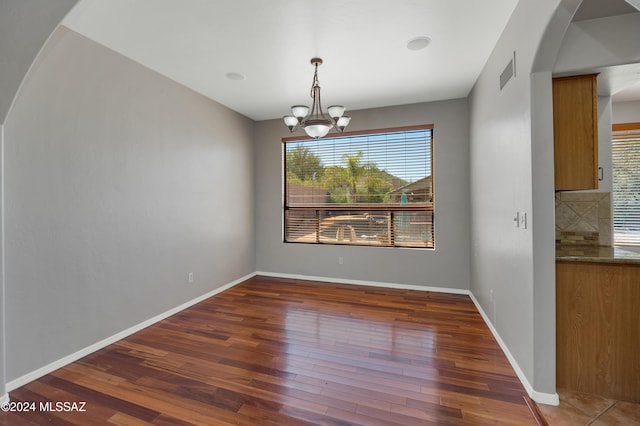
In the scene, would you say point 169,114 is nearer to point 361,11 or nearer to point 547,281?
point 361,11

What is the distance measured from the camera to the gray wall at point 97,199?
2123mm

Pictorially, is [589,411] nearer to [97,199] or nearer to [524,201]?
[524,201]

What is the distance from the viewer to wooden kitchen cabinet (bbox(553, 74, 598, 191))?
1.96 m

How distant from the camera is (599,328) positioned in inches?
74.2

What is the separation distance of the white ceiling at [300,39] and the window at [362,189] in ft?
3.37

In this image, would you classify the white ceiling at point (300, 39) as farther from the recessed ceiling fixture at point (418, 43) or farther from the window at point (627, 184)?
the window at point (627, 184)

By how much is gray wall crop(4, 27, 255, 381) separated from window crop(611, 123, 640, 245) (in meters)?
5.19

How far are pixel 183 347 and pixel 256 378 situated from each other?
0.92 m

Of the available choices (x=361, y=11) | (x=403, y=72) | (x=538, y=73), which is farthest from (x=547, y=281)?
(x=403, y=72)

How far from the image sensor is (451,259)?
13.6 ft

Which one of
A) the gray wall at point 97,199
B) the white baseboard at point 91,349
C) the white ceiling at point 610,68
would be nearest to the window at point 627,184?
the white ceiling at point 610,68

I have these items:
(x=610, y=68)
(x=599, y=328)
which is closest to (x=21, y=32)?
(x=610, y=68)

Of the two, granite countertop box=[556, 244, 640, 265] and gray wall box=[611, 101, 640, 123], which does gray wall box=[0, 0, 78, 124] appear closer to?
granite countertop box=[556, 244, 640, 265]

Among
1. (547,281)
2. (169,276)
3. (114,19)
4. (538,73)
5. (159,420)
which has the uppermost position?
(114,19)
